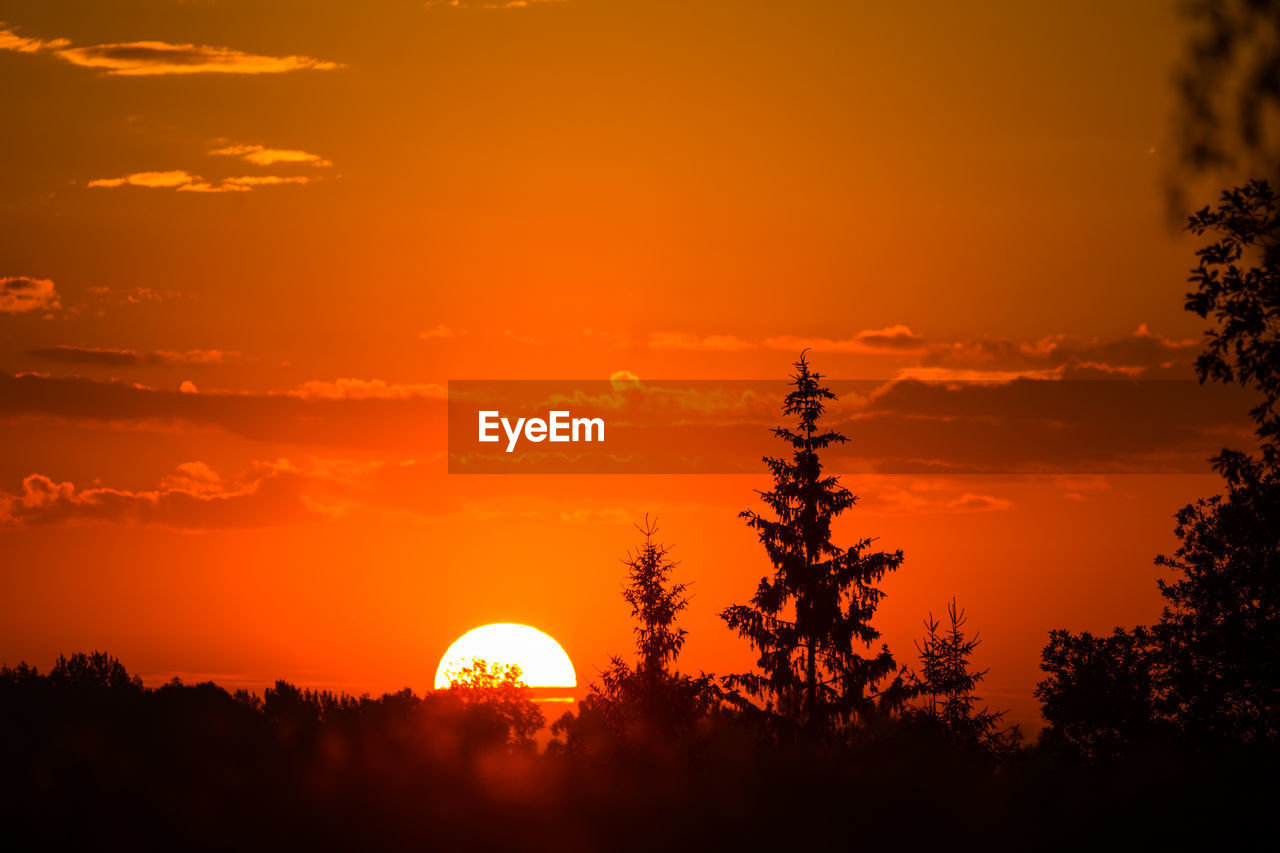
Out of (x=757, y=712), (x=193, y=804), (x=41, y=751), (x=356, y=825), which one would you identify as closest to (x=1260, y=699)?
(x=757, y=712)

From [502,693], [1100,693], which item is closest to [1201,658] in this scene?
[1100,693]

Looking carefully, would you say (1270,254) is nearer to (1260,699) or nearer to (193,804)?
(1260,699)

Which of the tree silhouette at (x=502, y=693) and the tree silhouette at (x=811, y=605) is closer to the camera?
the tree silhouette at (x=811, y=605)

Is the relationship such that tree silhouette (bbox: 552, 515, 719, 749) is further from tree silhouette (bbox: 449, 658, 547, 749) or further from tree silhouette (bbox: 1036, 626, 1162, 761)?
tree silhouette (bbox: 449, 658, 547, 749)

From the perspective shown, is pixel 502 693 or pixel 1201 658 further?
pixel 502 693

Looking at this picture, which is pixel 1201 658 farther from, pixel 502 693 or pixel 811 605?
Answer: pixel 502 693

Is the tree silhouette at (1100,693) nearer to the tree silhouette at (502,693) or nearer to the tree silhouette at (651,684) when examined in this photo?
the tree silhouette at (651,684)

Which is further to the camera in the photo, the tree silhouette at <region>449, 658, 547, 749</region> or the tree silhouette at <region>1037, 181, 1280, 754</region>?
the tree silhouette at <region>449, 658, 547, 749</region>

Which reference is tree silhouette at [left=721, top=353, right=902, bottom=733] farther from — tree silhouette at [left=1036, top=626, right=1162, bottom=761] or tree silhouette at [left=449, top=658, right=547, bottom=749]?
tree silhouette at [left=449, top=658, right=547, bottom=749]

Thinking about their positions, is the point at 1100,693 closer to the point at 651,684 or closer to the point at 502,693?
the point at 651,684

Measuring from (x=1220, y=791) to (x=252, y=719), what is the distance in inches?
2745

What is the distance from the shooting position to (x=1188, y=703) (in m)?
46.6

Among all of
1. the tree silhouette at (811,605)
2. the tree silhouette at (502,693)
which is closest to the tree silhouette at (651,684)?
the tree silhouette at (811,605)

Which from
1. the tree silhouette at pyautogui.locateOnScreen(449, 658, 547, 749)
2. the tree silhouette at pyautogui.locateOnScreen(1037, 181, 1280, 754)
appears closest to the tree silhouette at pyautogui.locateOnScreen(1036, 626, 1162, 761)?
the tree silhouette at pyautogui.locateOnScreen(1037, 181, 1280, 754)
